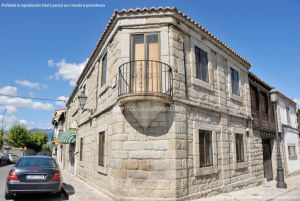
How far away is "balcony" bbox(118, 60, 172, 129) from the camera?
7.06 m

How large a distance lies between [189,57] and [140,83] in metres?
2.33

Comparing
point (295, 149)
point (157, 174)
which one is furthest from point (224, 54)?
point (295, 149)

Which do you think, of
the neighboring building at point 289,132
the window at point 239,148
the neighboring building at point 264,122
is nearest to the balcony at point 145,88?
the window at point 239,148

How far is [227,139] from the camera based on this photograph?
9.90m

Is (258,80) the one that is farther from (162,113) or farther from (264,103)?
(162,113)

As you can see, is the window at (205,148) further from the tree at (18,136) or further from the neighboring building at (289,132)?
the tree at (18,136)

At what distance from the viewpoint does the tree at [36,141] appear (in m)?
45.9

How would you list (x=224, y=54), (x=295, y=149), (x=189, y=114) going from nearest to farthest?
1. (x=189, y=114)
2. (x=224, y=54)
3. (x=295, y=149)

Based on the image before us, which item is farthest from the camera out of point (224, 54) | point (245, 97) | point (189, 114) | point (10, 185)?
point (245, 97)

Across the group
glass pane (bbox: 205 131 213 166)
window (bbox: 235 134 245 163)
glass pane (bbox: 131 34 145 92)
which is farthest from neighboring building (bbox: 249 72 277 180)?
glass pane (bbox: 131 34 145 92)

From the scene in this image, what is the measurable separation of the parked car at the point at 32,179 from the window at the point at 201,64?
236 inches

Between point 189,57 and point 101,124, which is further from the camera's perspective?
point 101,124

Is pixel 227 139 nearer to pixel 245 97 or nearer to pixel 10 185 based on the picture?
pixel 245 97

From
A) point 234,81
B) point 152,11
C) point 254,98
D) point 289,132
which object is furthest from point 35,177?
point 289,132
